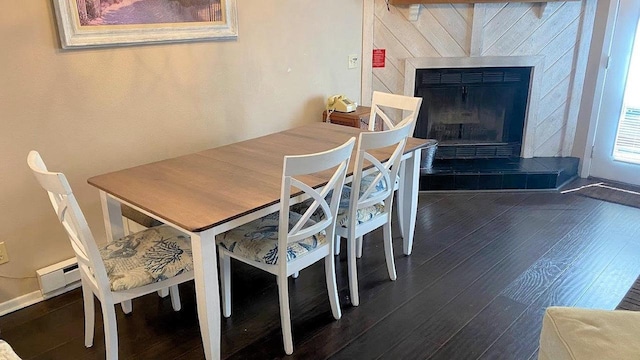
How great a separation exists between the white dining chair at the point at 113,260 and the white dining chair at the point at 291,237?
0.83ft

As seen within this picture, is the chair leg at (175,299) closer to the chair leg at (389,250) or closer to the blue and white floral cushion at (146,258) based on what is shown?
the blue and white floral cushion at (146,258)

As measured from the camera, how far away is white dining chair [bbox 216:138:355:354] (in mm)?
1835

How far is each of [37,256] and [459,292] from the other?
2196 mm

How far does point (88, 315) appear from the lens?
2074 millimetres

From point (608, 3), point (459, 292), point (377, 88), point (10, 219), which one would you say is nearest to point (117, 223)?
point (10, 219)

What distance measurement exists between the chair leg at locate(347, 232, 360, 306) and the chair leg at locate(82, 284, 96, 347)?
3.85 ft

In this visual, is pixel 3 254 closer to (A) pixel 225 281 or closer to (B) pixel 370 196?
(A) pixel 225 281

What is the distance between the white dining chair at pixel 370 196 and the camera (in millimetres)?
2162

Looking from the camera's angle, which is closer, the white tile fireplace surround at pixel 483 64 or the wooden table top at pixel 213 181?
the wooden table top at pixel 213 181

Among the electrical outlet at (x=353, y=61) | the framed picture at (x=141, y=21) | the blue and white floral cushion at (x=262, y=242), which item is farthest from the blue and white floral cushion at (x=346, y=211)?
the electrical outlet at (x=353, y=61)

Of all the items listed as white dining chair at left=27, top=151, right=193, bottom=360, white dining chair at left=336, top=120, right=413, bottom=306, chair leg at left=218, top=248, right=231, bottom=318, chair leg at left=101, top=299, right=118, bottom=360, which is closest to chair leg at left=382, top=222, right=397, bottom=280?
white dining chair at left=336, top=120, right=413, bottom=306

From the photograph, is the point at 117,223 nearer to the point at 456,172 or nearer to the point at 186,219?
the point at 186,219

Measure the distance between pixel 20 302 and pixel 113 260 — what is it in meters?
0.87

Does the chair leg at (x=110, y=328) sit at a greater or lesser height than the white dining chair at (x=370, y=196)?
lesser
